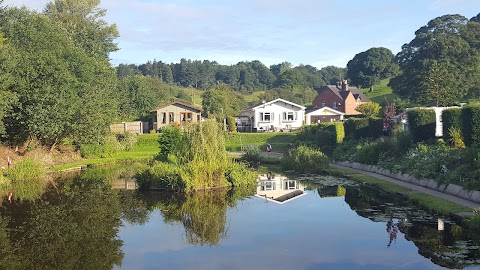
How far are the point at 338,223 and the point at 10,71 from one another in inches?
1061

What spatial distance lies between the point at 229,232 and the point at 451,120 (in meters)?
15.8

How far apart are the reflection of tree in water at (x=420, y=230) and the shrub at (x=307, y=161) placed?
9.66 metres

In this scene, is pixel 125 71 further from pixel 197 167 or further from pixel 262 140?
pixel 197 167

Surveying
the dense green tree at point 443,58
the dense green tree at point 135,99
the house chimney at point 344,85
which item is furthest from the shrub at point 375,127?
the house chimney at point 344,85

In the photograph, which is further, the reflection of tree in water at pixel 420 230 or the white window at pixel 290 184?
the white window at pixel 290 184

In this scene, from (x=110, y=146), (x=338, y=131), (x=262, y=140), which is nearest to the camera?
(x=338, y=131)

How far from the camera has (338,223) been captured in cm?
1773

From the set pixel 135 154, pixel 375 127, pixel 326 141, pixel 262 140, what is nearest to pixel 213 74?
pixel 262 140

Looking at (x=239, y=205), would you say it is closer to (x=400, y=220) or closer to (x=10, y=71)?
(x=400, y=220)

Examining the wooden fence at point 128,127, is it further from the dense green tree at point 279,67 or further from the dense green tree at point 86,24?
the dense green tree at point 279,67

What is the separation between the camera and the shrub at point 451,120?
26.2 meters

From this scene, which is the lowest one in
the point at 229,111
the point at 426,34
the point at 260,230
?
the point at 260,230

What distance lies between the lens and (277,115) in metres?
65.1

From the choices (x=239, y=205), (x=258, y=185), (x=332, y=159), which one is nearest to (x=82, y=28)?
(x=332, y=159)
